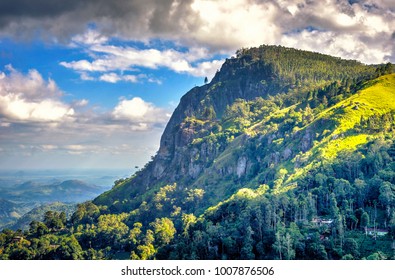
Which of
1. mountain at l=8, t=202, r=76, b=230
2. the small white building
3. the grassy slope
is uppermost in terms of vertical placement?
the grassy slope

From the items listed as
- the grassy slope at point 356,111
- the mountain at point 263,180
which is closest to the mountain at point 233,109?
the mountain at point 263,180

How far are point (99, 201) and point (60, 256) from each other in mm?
41023

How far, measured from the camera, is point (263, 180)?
60.9 m

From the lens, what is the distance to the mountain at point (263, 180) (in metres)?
30.4

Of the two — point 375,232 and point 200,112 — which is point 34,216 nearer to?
→ point 200,112

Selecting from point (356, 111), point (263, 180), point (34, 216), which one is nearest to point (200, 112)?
point (263, 180)

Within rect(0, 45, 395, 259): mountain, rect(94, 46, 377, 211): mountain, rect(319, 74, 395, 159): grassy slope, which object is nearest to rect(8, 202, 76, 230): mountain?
rect(94, 46, 377, 211): mountain

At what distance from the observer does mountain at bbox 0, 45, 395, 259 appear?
30.4 m

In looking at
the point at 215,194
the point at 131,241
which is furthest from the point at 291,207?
the point at 215,194

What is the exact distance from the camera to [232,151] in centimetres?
7731

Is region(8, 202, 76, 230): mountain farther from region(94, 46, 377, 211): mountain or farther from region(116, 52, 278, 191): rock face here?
region(94, 46, 377, 211): mountain

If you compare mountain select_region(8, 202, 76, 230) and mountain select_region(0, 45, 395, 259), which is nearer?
mountain select_region(0, 45, 395, 259)

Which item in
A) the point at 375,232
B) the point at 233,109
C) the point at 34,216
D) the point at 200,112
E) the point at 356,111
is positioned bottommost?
the point at 34,216

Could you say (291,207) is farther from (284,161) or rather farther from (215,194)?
(215,194)
